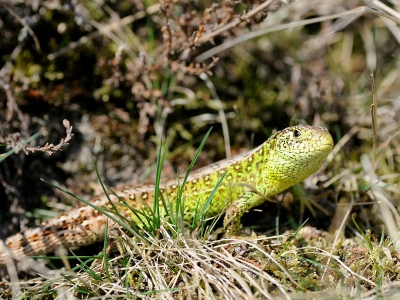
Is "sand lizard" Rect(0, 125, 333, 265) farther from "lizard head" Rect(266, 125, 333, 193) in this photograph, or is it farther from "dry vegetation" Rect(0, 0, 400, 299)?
"dry vegetation" Rect(0, 0, 400, 299)

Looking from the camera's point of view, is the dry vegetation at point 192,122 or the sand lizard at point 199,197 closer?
the dry vegetation at point 192,122

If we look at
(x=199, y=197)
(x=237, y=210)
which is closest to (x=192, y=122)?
(x=199, y=197)

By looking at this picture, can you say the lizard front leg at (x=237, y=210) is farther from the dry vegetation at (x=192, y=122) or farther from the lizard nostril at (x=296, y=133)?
the lizard nostril at (x=296, y=133)

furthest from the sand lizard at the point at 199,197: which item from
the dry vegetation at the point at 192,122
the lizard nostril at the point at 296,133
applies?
the dry vegetation at the point at 192,122

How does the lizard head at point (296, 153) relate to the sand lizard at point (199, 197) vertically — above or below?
above

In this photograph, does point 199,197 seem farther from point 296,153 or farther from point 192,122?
point 192,122

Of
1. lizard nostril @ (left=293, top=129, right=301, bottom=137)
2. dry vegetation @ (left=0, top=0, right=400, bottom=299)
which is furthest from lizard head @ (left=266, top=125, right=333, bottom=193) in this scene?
dry vegetation @ (left=0, top=0, right=400, bottom=299)

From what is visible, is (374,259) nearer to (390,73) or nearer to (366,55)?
(390,73)
